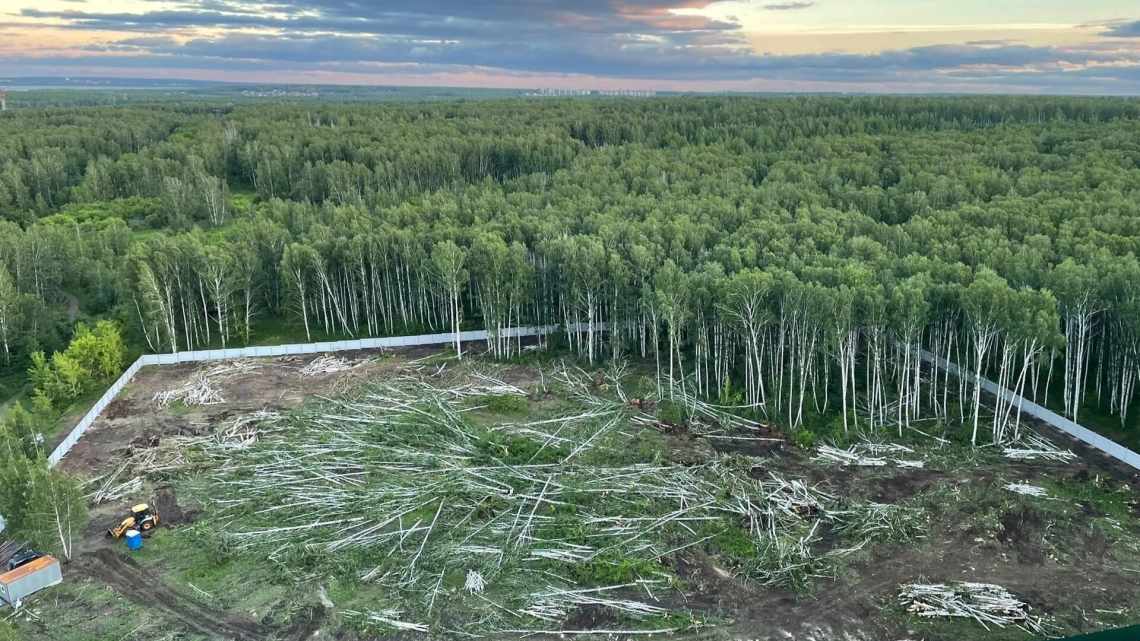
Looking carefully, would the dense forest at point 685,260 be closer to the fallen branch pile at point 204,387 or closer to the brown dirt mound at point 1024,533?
the fallen branch pile at point 204,387

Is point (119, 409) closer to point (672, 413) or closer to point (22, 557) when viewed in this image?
point (22, 557)

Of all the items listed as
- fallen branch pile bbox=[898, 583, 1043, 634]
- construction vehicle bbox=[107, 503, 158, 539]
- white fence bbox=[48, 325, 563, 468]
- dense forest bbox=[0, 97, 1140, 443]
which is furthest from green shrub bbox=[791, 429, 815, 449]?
construction vehicle bbox=[107, 503, 158, 539]

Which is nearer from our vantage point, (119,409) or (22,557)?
(22,557)

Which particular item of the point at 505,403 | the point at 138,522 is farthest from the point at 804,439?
the point at 138,522

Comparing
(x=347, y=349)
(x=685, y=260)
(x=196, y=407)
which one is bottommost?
(x=196, y=407)

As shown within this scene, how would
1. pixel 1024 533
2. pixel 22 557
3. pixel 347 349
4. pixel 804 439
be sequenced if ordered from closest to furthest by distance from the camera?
pixel 22 557 < pixel 1024 533 < pixel 804 439 < pixel 347 349

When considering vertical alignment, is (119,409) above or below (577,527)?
above

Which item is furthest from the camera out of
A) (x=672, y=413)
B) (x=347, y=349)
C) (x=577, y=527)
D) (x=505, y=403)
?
(x=347, y=349)

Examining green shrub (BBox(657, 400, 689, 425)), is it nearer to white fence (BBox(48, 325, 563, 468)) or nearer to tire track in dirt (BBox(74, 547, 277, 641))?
white fence (BBox(48, 325, 563, 468))
